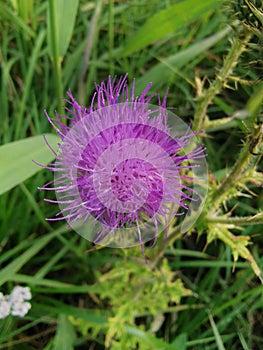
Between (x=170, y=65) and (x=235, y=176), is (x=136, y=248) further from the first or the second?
(x=170, y=65)

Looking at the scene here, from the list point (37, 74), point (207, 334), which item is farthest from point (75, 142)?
point (37, 74)

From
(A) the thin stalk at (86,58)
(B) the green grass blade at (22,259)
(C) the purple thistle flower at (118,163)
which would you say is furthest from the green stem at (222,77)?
(B) the green grass blade at (22,259)

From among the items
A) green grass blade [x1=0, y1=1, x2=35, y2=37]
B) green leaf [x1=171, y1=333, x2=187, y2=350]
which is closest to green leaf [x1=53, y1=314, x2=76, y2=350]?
green leaf [x1=171, y1=333, x2=187, y2=350]

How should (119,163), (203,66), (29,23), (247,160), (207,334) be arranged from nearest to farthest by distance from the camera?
(119,163) < (247,160) < (207,334) < (29,23) < (203,66)

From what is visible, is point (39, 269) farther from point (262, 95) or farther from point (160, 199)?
point (262, 95)

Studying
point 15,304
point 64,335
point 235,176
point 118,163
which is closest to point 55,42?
point 118,163

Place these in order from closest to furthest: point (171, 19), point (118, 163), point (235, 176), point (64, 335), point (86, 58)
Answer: point (118, 163)
point (235, 176)
point (64, 335)
point (171, 19)
point (86, 58)

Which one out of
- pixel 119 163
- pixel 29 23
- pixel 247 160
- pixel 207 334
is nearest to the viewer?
pixel 119 163

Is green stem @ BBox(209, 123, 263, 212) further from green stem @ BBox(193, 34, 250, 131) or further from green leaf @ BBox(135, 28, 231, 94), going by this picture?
green leaf @ BBox(135, 28, 231, 94)
